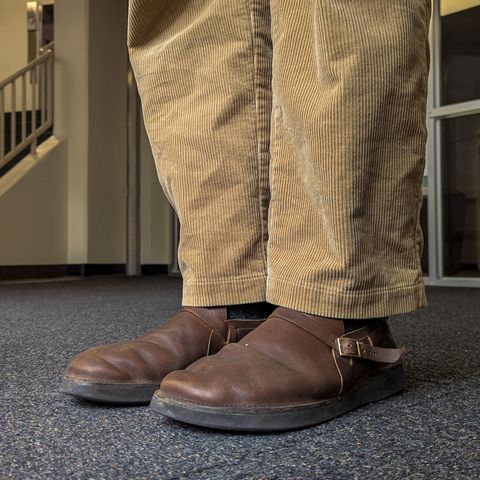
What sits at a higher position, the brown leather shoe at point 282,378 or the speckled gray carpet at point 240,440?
the brown leather shoe at point 282,378

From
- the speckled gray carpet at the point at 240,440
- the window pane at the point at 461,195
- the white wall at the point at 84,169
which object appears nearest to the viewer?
the speckled gray carpet at the point at 240,440

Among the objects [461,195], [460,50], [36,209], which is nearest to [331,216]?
[461,195]

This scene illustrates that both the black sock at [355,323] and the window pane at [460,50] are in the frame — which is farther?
the window pane at [460,50]

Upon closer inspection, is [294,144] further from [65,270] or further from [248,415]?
[65,270]

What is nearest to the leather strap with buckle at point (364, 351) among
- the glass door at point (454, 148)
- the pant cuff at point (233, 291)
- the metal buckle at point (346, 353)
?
the metal buckle at point (346, 353)

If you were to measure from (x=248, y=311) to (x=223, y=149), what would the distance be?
0.17 metres

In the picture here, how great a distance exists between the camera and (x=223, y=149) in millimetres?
640

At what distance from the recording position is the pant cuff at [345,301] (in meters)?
0.55

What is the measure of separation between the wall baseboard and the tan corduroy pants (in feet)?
11.3

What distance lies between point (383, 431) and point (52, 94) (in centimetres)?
423

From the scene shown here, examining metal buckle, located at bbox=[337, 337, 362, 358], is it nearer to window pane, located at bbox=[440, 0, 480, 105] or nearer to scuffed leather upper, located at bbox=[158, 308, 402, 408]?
scuffed leather upper, located at bbox=[158, 308, 402, 408]

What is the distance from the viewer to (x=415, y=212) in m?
0.60

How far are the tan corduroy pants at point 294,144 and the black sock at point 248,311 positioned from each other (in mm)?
24

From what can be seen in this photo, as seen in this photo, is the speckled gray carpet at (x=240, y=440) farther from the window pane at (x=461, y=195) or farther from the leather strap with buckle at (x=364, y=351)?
the window pane at (x=461, y=195)
